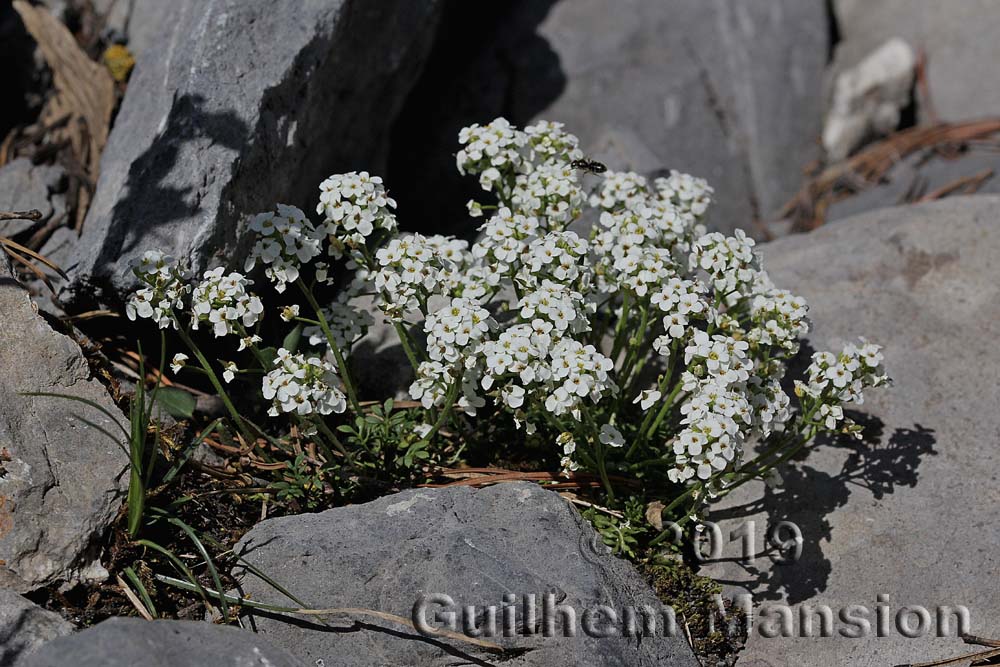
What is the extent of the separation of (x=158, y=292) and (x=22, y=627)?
128 cm

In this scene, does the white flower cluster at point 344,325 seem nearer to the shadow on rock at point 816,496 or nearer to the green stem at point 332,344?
the green stem at point 332,344

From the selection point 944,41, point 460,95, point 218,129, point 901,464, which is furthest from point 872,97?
point 218,129

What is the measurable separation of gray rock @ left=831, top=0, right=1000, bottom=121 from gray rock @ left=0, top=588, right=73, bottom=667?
7.16 m

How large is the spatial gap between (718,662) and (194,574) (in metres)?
2.09

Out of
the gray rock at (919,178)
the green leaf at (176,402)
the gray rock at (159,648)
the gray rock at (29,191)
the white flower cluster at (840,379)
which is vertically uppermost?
the gray rock at (919,178)

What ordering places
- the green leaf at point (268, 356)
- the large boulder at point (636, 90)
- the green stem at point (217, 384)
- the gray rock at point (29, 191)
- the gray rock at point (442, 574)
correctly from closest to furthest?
the gray rock at point (442, 574)
the green stem at point (217, 384)
the green leaf at point (268, 356)
the gray rock at point (29, 191)
the large boulder at point (636, 90)

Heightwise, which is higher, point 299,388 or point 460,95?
point 460,95

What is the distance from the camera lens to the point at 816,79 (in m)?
7.85

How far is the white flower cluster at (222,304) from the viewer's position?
3.69 metres

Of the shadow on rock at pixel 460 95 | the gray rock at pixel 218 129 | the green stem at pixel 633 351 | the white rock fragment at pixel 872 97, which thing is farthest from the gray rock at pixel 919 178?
the gray rock at pixel 218 129

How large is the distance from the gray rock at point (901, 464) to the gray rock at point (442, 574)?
28.2 inches

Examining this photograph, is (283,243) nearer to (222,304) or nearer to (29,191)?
(222,304)

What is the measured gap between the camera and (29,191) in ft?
16.7

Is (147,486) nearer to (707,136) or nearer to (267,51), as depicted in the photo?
(267,51)
